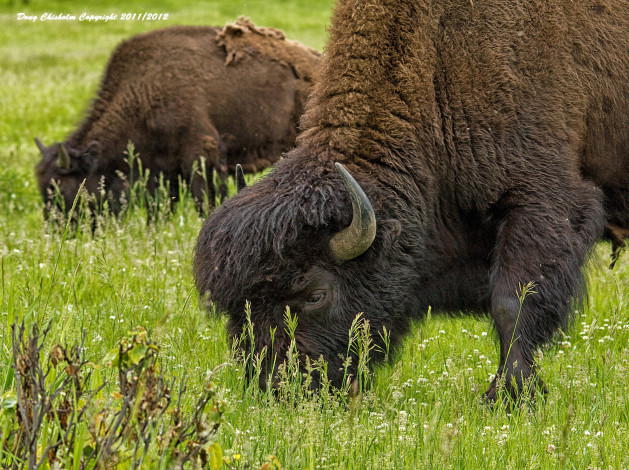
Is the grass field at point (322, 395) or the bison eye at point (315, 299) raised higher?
the bison eye at point (315, 299)

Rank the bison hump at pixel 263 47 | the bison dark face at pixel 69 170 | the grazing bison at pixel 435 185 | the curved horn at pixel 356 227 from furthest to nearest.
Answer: the bison hump at pixel 263 47 → the bison dark face at pixel 69 170 → the grazing bison at pixel 435 185 → the curved horn at pixel 356 227

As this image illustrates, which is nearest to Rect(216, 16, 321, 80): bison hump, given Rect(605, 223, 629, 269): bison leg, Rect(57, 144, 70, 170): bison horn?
Rect(57, 144, 70, 170): bison horn

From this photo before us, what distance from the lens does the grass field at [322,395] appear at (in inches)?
124

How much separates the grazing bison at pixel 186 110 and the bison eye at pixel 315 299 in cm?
540

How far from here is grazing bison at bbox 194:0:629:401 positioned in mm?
4223

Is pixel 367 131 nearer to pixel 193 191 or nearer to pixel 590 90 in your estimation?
pixel 590 90

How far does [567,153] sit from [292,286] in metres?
1.73

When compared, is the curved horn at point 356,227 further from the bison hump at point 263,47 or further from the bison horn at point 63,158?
the bison hump at point 263,47

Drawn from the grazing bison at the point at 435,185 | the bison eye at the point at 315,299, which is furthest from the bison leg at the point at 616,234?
the bison eye at the point at 315,299

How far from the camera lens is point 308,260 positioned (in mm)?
4277

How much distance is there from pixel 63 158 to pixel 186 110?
1.53 meters

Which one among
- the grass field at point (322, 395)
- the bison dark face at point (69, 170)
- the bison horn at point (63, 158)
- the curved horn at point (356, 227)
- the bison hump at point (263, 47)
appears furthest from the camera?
the bison hump at point (263, 47)

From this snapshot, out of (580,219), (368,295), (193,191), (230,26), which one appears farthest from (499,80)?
→ (230,26)

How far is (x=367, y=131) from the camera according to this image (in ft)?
15.0
